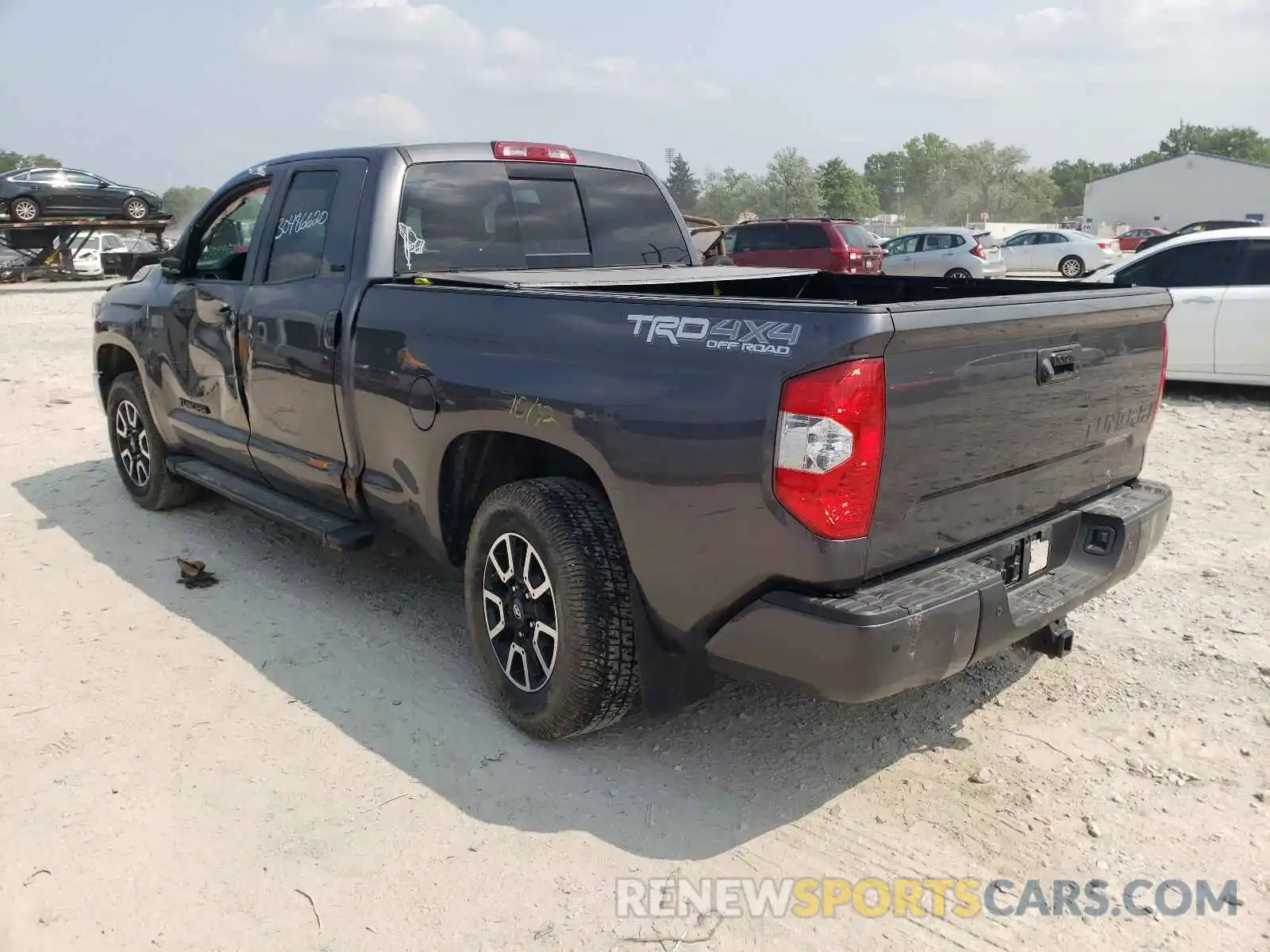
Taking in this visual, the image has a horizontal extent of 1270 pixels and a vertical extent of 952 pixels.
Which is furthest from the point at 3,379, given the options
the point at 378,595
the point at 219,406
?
the point at 378,595

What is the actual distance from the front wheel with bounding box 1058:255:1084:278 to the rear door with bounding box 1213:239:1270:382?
2102cm

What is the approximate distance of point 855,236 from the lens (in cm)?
1855

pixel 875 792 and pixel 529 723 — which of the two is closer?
pixel 875 792

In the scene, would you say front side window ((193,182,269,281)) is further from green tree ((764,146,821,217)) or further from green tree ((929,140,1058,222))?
green tree ((929,140,1058,222))

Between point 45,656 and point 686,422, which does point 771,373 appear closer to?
point 686,422

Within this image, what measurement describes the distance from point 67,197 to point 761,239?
1790cm

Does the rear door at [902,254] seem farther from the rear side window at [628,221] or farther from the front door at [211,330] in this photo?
the front door at [211,330]

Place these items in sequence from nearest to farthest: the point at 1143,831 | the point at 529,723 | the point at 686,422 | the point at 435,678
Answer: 1. the point at 686,422
2. the point at 1143,831
3. the point at 529,723
4. the point at 435,678

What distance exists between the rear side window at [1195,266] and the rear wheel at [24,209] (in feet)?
82.4

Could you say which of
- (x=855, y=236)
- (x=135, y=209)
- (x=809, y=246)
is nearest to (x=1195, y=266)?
(x=809, y=246)

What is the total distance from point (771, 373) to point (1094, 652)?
2317 millimetres

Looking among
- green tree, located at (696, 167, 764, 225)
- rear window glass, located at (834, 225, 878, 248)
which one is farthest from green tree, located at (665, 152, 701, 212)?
rear window glass, located at (834, 225, 878, 248)

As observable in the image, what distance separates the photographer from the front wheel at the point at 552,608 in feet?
10.1

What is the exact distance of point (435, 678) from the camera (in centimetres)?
393
